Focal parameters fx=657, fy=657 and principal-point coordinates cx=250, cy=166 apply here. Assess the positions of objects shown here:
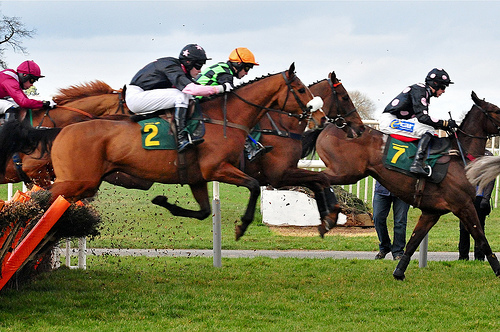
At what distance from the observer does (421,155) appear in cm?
793

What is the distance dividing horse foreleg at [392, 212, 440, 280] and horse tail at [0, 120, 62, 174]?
4.17 m

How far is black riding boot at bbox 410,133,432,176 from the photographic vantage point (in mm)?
7840

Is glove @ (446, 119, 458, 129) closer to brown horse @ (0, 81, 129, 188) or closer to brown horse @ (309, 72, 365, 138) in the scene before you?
brown horse @ (309, 72, 365, 138)

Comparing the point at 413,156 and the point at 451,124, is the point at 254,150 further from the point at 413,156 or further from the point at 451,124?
the point at 451,124

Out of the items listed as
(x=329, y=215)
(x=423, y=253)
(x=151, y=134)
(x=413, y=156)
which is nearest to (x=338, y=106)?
(x=413, y=156)

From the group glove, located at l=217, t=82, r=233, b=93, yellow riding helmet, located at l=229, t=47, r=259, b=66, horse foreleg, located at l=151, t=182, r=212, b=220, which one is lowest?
horse foreleg, located at l=151, t=182, r=212, b=220

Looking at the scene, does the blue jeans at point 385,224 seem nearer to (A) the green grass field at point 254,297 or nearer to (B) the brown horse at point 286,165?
(A) the green grass field at point 254,297

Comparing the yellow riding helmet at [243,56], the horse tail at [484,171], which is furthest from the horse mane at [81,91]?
the horse tail at [484,171]

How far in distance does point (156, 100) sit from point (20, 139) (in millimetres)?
1436

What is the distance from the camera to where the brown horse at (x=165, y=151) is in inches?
257

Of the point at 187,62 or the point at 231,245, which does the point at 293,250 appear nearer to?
the point at 231,245

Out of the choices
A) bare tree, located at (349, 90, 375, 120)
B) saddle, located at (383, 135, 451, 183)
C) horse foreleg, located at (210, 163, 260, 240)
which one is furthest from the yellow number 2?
bare tree, located at (349, 90, 375, 120)

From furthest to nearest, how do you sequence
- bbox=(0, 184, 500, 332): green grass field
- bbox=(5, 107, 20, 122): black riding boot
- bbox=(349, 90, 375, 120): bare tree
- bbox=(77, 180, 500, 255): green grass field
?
1. bbox=(349, 90, 375, 120): bare tree
2. bbox=(77, 180, 500, 255): green grass field
3. bbox=(5, 107, 20, 122): black riding boot
4. bbox=(0, 184, 500, 332): green grass field

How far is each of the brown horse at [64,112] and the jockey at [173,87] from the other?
110 cm
